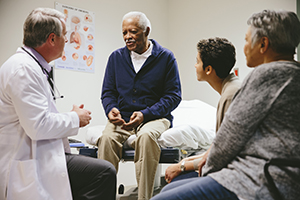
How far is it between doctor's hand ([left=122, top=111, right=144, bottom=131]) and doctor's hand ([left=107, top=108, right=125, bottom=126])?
5cm

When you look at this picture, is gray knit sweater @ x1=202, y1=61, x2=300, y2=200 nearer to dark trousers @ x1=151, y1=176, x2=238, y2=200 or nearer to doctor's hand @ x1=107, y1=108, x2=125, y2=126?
dark trousers @ x1=151, y1=176, x2=238, y2=200

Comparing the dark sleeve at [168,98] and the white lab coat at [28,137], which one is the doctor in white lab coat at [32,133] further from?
the dark sleeve at [168,98]

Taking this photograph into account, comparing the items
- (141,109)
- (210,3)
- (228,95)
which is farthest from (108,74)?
(210,3)

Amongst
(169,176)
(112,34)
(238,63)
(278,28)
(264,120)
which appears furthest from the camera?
(112,34)

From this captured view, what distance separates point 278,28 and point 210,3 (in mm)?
3276

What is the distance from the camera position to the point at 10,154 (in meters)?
1.40

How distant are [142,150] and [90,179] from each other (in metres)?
0.56

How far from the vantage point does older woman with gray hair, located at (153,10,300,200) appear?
93cm

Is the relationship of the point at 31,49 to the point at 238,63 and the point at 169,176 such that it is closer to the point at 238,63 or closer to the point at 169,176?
the point at 169,176

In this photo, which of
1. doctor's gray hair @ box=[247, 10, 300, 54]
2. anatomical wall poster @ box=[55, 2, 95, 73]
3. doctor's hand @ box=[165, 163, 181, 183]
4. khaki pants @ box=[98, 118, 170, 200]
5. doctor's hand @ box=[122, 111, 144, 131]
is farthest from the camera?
anatomical wall poster @ box=[55, 2, 95, 73]

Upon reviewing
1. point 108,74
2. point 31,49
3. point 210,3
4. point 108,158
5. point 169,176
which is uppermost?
point 210,3

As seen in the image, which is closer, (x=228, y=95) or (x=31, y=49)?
(x=228, y=95)

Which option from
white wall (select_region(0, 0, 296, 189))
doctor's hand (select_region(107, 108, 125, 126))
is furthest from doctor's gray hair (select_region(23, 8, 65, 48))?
white wall (select_region(0, 0, 296, 189))

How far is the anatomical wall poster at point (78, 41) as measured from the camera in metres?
3.53
